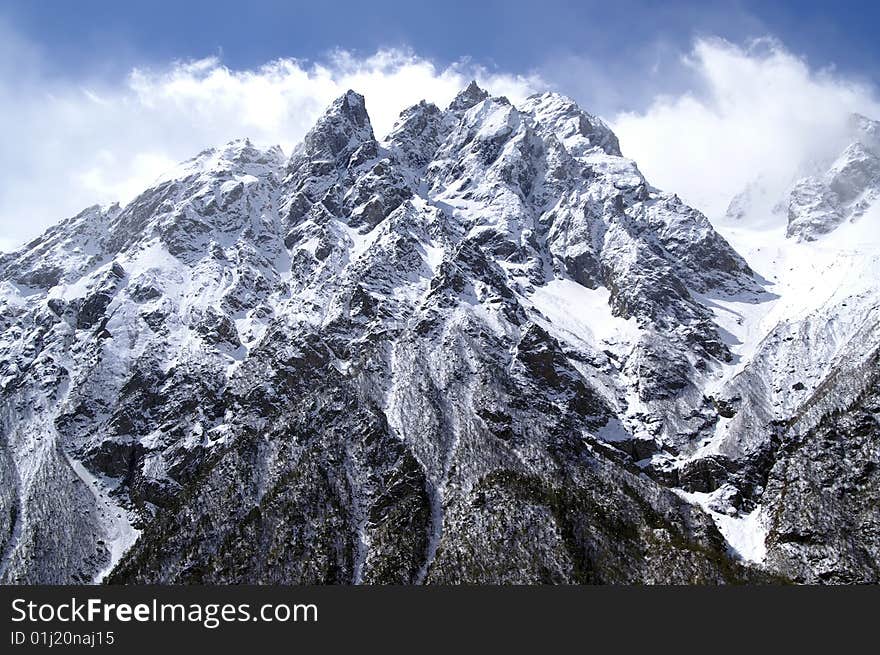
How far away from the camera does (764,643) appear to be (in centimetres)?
7812

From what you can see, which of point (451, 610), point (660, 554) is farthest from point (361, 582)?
point (451, 610)

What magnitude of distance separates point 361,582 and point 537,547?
153ft

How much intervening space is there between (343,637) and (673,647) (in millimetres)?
33627

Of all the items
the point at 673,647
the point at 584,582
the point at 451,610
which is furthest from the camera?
the point at 584,582

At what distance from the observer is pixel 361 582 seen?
194 meters

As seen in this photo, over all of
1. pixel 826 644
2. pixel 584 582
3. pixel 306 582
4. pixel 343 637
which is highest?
pixel 306 582

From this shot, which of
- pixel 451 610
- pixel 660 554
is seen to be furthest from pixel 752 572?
pixel 451 610

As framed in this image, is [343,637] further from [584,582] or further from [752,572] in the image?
[752,572]

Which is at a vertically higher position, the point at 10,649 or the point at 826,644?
the point at 10,649

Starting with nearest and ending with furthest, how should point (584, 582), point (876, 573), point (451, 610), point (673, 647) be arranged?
point (673, 647), point (451, 610), point (876, 573), point (584, 582)

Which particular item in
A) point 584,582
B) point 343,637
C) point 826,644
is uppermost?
point 584,582

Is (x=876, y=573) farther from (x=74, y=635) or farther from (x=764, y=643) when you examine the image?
(x=74, y=635)

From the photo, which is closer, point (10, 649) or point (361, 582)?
point (10, 649)

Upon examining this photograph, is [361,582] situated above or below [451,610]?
above
